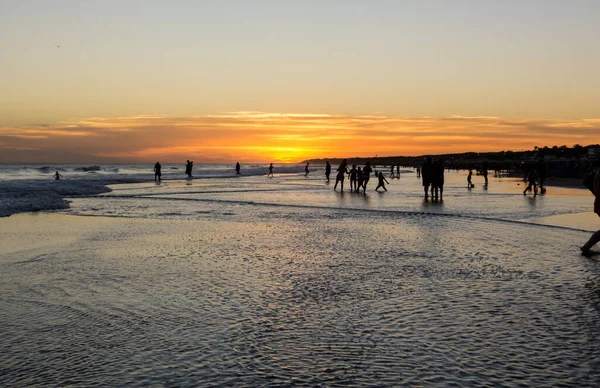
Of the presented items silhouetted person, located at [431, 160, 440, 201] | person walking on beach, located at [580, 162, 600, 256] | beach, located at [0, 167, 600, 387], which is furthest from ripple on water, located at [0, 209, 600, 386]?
silhouetted person, located at [431, 160, 440, 201]

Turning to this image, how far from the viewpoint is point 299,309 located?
7.09 metres

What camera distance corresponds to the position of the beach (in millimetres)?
5012

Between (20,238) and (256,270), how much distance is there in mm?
7539

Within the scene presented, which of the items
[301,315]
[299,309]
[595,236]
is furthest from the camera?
[595,236]

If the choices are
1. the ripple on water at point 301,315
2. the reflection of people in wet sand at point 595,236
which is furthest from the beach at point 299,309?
the reflection of people in wet sand at point 595,236

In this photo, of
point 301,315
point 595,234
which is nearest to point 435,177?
point 595,234

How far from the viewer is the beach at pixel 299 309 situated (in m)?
5.01

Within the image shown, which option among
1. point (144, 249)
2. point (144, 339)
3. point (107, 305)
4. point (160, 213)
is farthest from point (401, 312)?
point (160, 213)

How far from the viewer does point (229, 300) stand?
751 cm

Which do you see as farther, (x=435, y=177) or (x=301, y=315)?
(x=435, y=177)

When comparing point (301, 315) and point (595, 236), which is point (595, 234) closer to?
point (595, 236)

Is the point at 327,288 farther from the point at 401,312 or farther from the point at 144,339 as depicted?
the point at 144,339

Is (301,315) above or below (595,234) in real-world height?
below

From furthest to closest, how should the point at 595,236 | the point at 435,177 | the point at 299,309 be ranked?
the point at 435,177, the point at 595,236, the point at 299,309
